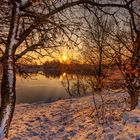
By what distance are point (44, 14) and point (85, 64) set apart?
22.5 meters

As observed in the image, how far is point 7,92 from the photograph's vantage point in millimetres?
7938

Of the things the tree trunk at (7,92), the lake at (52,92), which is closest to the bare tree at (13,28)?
the tree trunk at (7,92)

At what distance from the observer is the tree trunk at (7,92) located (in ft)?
25.8

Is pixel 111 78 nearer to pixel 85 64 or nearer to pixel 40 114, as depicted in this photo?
pixel 40 114

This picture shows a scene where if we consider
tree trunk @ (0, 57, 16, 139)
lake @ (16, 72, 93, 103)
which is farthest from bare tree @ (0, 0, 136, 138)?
lake @ (16, 72, 93, 103)

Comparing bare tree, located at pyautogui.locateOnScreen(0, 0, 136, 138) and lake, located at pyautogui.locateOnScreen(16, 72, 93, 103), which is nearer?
bare tree, located at pyautogui.locateOnScreen(0, 0, 136, 138)

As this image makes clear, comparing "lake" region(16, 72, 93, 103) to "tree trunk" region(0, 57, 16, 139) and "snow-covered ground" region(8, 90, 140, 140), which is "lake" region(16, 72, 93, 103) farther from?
"tree trunk" region(0, 57, 16, 139)

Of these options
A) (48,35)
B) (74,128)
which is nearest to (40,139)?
(74,128)

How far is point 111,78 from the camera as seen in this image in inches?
473

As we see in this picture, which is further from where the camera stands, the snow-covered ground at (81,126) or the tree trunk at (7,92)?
the snow-covered ground at (81,126)

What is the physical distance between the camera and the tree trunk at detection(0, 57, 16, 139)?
25.8ft

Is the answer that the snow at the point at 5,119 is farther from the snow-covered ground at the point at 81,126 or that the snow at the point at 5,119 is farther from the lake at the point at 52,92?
the lake at the point at 52,92

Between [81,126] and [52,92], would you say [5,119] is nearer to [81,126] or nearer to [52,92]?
[81,126]

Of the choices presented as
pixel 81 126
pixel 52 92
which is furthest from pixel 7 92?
pixel 52 92
